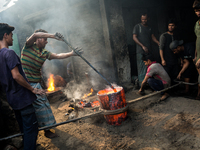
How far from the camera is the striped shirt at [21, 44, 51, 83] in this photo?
3.43 meters

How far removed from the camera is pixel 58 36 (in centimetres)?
331

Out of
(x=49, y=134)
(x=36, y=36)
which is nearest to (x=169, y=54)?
(x=36, y=36)

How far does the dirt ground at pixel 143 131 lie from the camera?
292 centimetres

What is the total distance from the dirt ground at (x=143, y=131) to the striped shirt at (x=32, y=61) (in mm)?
1662

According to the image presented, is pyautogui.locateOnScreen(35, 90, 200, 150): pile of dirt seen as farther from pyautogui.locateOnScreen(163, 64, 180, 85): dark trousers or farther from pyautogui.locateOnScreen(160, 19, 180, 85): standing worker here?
pyautogui.locateOnScreen(160, 19, 180, 85): standing worker

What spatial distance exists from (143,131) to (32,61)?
300 cm

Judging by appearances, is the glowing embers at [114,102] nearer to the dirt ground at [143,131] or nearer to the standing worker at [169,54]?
the dirt ground at [143,131]

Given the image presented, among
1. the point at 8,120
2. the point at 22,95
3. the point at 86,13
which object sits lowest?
the point at 8,120

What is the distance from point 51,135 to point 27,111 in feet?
4.41

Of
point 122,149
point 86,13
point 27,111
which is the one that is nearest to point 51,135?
point 27,111

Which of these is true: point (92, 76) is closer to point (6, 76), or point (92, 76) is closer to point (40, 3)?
point (6, 76)

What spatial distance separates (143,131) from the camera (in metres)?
3.39

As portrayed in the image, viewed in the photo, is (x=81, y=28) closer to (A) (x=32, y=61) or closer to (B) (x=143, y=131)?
(A) (x=32, y=61)

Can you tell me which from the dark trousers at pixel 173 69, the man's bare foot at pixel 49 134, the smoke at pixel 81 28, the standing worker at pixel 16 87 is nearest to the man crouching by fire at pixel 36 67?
the man's bare foot at pixel 49 134
